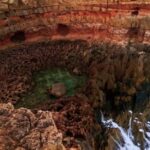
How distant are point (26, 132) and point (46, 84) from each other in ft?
11.4

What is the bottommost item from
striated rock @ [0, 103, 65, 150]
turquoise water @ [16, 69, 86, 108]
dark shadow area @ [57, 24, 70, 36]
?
turquoise water @ [16, 69, 86, 108]

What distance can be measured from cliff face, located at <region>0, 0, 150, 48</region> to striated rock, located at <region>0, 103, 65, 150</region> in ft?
13.6

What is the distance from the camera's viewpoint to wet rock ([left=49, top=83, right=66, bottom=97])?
7553mm

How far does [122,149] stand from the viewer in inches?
250

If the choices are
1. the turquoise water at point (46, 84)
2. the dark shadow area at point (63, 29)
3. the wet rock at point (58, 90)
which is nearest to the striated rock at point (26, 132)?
the turquoise water at point (46, 84)

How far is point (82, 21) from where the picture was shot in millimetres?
9062

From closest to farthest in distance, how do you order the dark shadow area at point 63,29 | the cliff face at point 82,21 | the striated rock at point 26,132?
the striated rock at point 26,132 → the cliff face at point 82,21 → the dark shadow area at point 63,29

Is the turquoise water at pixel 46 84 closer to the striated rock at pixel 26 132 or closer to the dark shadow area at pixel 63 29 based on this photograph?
the dark shadow area at pixel 63 29

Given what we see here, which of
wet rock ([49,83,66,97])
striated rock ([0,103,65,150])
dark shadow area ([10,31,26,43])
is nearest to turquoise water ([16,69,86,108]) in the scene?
wet rock ([49,83,66,97])

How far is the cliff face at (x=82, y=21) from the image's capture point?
8.70 m

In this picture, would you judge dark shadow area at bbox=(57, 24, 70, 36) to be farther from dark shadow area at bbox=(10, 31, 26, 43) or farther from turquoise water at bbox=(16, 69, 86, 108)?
turquoise water at bbox=(16, 69, 86, 108)

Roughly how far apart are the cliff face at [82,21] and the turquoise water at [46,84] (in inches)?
45.1

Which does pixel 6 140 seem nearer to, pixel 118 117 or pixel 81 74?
pixel 118 117

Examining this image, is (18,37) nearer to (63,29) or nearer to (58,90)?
(63,29)
